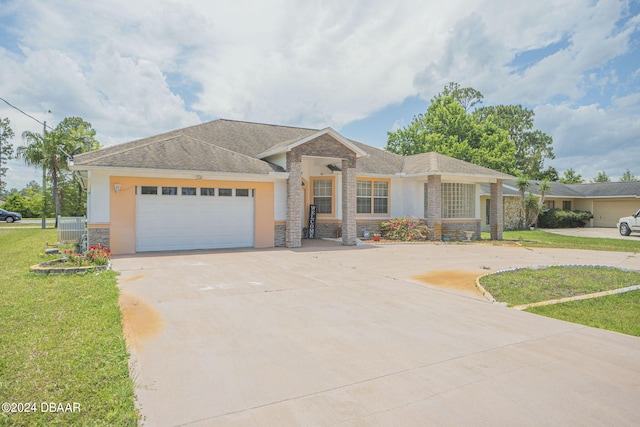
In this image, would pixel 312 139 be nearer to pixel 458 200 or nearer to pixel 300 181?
pixel 300 181

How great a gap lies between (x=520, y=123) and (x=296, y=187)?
167ft

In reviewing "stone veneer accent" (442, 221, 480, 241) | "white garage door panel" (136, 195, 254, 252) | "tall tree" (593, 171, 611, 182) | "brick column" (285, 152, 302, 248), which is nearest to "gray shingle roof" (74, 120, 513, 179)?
"brick column" (285, 152, 302, 248)

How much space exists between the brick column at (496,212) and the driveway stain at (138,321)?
1965cm

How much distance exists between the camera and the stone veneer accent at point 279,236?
52.6 feet

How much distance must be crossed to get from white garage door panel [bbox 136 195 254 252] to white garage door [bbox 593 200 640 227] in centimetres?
3551

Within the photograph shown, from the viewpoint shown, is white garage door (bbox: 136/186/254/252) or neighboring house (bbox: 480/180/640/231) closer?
white garage door (bbox: 136/186/254/252)

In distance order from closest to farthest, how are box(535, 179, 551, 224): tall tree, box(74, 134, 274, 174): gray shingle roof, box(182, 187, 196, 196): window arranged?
box(74, 134, 274, 174): gray shingle roof < box(182, 187, 196, 196): window < box(535, 179, 551, 224): tall tree

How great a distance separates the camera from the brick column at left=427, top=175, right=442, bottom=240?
765 inches

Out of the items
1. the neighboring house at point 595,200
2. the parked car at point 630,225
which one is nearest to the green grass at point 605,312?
the parked car at point 630,225

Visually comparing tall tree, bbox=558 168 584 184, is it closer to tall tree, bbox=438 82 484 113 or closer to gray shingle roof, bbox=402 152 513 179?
tall tree, bbox=438 82 484 113

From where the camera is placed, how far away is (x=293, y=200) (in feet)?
52.0

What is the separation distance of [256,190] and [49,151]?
986 inches

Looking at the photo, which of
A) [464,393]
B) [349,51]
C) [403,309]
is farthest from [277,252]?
[464,393]

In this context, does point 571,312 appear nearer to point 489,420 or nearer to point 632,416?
point 632,416
